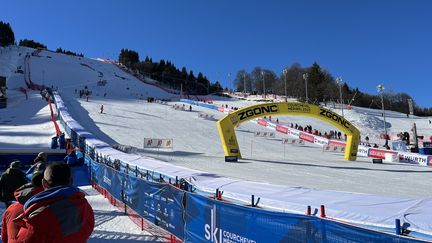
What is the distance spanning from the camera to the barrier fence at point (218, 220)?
3.98 metres

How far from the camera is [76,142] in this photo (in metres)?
22.5

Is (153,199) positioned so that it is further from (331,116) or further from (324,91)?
(324,91)

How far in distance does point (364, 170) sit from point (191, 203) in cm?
1676

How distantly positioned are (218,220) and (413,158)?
25159 mm

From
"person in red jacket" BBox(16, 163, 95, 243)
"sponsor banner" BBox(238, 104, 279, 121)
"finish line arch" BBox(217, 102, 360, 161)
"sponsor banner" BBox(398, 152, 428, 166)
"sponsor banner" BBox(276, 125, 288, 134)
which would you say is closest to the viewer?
"person in red jacket" BBox(16, 163, 95, 243)

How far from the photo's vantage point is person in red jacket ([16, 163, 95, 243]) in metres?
2.86

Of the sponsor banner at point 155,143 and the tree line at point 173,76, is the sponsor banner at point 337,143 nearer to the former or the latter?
the sponsor banner at point 155,143

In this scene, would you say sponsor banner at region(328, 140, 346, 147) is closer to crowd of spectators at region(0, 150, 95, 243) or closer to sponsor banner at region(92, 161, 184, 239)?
sponsor banner at region(92, 161, 184, 239)

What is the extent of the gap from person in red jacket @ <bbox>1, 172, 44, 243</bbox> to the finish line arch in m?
20.5

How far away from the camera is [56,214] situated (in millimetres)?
2895

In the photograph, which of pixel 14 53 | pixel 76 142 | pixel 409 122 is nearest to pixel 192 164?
pixel 76 142

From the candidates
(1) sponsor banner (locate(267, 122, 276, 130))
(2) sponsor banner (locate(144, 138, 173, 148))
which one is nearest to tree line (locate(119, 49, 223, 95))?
(1) sponsor banner (locate(267, 122, 276, 130))

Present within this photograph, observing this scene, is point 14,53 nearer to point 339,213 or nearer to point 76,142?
point 76,142

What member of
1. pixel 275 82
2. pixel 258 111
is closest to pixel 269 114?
pixel 258 111
